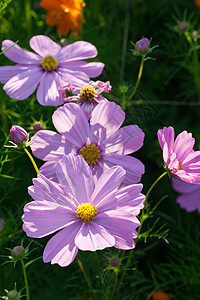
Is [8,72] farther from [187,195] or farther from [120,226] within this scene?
[187,195]

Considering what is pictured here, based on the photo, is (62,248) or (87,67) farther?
(87,67)

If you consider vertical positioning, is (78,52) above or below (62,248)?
above

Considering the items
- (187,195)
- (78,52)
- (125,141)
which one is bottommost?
(187,195)

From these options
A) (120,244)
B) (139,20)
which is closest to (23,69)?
(120,244)

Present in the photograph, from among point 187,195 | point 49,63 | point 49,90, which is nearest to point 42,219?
point 49,90

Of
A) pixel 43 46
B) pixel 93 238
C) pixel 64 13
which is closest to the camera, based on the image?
pixel 93 238

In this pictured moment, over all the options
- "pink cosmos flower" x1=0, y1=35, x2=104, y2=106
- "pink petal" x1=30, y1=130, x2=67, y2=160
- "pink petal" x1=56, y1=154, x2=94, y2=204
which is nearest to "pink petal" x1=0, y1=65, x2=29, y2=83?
"pink cosmos flower" x1=0, y1=35, x2=104, y2=106

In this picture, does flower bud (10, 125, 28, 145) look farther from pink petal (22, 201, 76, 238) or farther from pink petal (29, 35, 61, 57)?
pink petal (29, 35, 61, 57)

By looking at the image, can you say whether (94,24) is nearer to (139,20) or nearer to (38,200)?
(139,20)

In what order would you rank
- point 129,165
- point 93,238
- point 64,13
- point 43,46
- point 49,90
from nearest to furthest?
point 93,238, point 129,165, point 49,90, point 43,46, point 64,13
